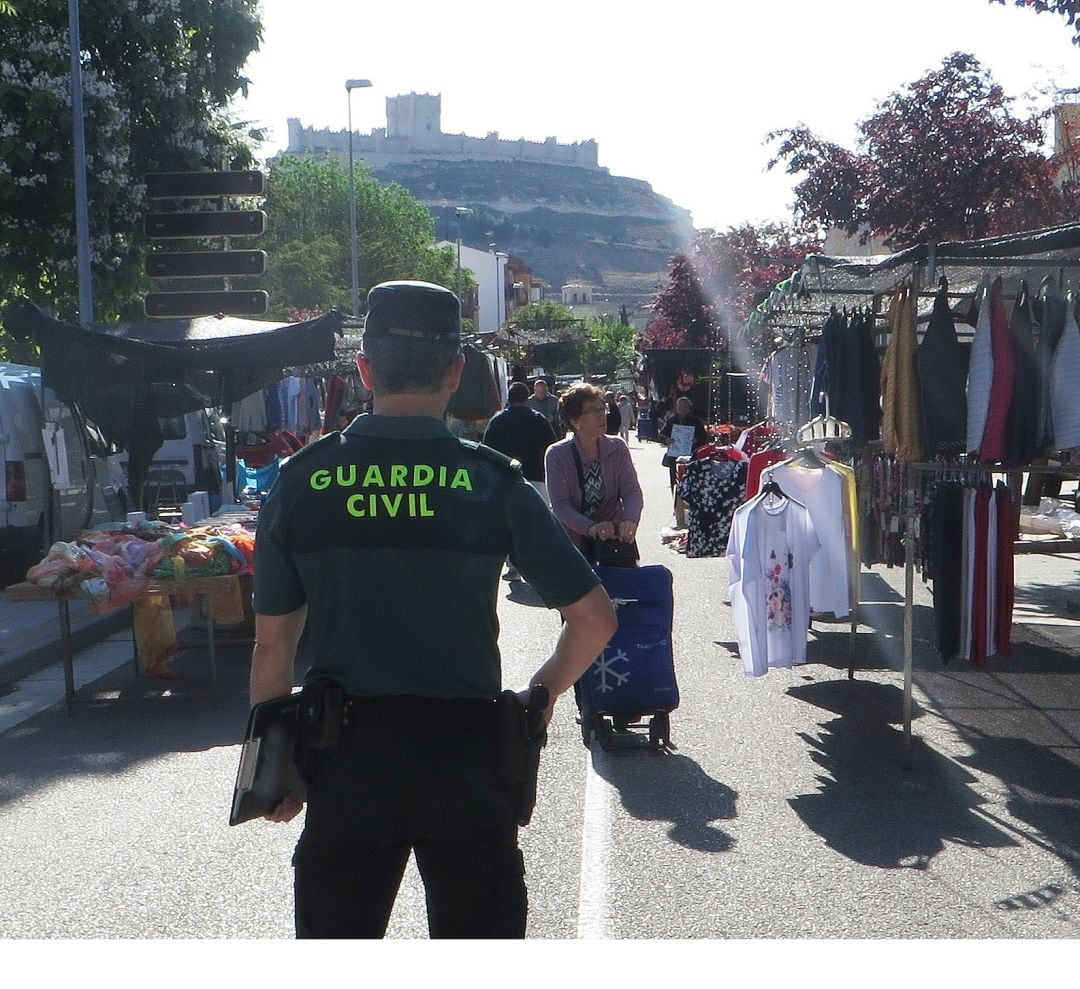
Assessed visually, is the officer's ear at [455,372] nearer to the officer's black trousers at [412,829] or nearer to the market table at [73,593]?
the officer's black trousers at [412,829]

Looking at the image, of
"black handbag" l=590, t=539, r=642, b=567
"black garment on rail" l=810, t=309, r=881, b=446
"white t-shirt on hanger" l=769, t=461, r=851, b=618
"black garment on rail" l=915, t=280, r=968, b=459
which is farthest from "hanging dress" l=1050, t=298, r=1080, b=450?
"black handbag" l=590, t=539, r=642, b=567

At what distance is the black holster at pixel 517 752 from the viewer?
2.65m

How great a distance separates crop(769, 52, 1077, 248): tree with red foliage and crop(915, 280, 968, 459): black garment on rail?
37.8ft

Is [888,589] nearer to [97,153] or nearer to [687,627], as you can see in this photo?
[687,627]

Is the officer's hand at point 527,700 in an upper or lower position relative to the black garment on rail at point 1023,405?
lower

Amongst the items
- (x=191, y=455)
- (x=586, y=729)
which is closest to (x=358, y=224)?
(x=191, y=455)

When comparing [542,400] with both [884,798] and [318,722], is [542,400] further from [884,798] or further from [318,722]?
[318,722]

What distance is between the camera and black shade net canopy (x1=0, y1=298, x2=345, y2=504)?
12094mm

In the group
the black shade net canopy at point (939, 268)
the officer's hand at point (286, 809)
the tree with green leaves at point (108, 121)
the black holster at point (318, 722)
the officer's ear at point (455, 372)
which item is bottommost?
the officer's hand at point (286, 809)

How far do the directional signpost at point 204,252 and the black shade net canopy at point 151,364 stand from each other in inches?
71.3

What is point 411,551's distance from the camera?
8.62 ft

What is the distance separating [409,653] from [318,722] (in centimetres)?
21

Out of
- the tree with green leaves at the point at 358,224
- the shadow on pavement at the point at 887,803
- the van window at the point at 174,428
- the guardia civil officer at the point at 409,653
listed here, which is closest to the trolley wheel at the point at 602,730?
the shadow on pavement at the point at 887,803
